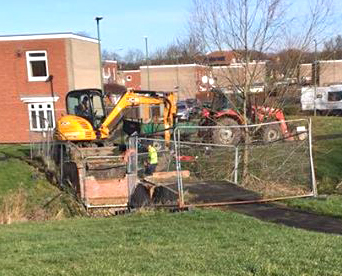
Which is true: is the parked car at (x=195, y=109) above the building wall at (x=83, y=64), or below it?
below

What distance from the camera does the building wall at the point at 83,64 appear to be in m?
40.7

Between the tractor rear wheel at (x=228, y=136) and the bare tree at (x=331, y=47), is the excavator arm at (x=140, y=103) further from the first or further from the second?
the bare tree at (x=331, y=47)

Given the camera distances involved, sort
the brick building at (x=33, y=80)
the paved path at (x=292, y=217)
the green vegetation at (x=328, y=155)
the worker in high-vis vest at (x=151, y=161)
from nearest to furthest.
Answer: the paved path at (x=292, y=217)
the green vegetation at (x=328, y=155)
the worker in high-vis vest at (x=151, y=161)
the brick building at (x=33, y=80)

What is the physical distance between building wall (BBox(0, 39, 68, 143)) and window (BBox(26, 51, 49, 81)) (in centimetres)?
28

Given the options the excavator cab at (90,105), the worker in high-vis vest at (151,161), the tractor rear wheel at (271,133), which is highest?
the excavator cab at (90,105)

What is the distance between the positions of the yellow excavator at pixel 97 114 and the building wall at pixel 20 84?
54.1 ft

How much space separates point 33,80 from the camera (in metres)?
40.6

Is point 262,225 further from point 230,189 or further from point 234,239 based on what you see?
point 230,189

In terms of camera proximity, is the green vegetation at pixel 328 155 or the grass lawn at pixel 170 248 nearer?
the grass lawn at pixel 170 248

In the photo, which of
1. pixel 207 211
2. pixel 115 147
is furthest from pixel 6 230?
pixel 115 147

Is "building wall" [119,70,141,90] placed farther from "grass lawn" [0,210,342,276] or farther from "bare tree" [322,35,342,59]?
"grass lawn" [0,210,342,276]

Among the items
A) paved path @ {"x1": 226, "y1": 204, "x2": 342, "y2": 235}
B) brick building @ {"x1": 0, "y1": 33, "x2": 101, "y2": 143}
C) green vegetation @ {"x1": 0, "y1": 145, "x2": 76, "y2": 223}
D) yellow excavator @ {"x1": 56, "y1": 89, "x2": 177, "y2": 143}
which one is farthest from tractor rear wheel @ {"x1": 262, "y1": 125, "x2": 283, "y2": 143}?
brick building @ {"x1": 0, "y1": 33, "x2": 101, "y2": 143}

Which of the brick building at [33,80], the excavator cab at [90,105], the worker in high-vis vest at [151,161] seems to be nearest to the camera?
the worker in high-vis vest at [151,161]

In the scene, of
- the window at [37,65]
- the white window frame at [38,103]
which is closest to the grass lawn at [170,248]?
the white window frame at [38,103]
